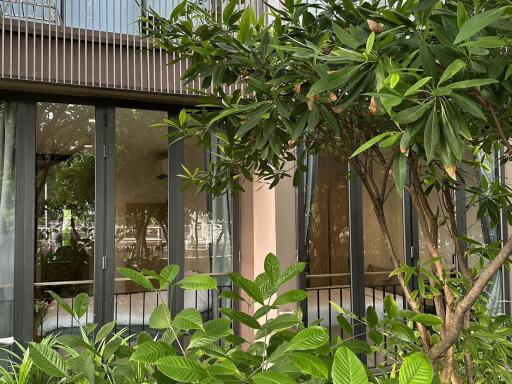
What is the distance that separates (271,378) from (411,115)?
1.95 ft

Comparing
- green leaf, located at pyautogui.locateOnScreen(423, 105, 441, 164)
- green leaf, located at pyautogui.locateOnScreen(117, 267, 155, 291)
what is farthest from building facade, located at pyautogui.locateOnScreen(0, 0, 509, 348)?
green leaf, located at pyautogui.locateOnScreen(423, 105, 441, 164)

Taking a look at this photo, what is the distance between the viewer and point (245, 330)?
12.6 ft

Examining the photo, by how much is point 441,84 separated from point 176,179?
10.3 ft

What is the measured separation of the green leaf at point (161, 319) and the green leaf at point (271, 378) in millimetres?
230

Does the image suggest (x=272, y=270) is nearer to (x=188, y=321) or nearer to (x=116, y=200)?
(x=188, y=321)

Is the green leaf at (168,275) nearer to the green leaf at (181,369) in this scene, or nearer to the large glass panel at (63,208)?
the green leaf at (181,369)

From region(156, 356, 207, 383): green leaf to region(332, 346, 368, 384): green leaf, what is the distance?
24 centimetres

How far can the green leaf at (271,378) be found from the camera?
0.79 m

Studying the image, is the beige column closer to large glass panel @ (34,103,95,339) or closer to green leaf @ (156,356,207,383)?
large glass panel @ (34,103,95,339)

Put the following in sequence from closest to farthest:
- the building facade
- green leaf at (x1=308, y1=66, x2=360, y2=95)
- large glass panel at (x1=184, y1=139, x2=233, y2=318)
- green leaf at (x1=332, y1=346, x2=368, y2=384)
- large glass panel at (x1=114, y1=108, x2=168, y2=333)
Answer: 1. green leaf at (x1=332, y1=346, x2=368, y2=384)
2. green leaf at (x1=308, y1=66, x2=360, y2=95)
3. the building facade
4. large glass panel at (x1=114, y1=108, x2=168, y2=333)
5. large glass panel at (x1=184, y1=139, x2=233, y2=318)

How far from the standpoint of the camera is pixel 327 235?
4164 millimetres

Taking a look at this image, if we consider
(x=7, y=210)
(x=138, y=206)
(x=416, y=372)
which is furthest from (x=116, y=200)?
(x=416, y=372)

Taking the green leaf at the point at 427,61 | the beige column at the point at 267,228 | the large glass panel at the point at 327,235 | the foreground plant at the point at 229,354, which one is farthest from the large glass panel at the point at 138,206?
the green leaf at the point at 427,61

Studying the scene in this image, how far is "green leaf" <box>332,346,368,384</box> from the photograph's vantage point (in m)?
0.70
